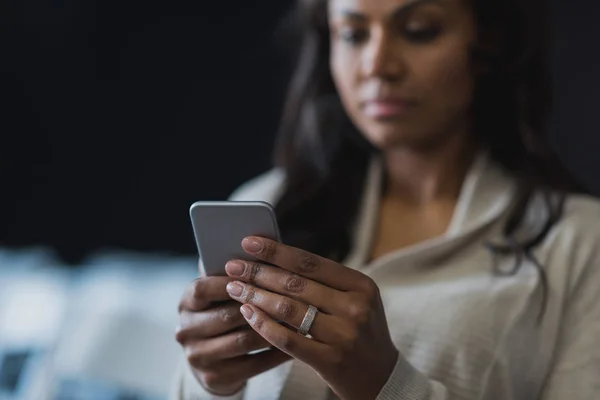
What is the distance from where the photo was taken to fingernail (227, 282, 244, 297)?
674 mm

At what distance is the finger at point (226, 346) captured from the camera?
739 mm

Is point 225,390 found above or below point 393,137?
below

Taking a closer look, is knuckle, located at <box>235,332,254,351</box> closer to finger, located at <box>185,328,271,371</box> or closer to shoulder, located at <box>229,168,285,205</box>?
finger, located at <box>185,328,271,371</box>

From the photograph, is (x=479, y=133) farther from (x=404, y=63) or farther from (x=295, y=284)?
(x=295, y=284)

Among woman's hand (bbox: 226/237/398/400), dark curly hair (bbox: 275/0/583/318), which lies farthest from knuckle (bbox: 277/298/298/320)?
dark curly hair (bbox: 275/0/583/318)

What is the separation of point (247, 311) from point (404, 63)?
0.40 metres

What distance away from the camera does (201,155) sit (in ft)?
5.11

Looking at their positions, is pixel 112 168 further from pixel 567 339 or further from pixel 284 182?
pixel 567 339

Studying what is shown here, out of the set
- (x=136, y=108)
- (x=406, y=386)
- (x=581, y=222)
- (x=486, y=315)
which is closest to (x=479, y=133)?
(x=581, y=222)

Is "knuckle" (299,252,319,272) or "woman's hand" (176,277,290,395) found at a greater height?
"knuckle" (299,252,319,272)

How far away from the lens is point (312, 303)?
0.66 metres

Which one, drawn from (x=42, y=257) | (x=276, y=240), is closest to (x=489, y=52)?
(x=276, y=240)

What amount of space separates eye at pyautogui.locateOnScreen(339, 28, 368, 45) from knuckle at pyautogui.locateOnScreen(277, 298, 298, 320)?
42 cm

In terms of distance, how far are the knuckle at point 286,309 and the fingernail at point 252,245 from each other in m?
0.05
